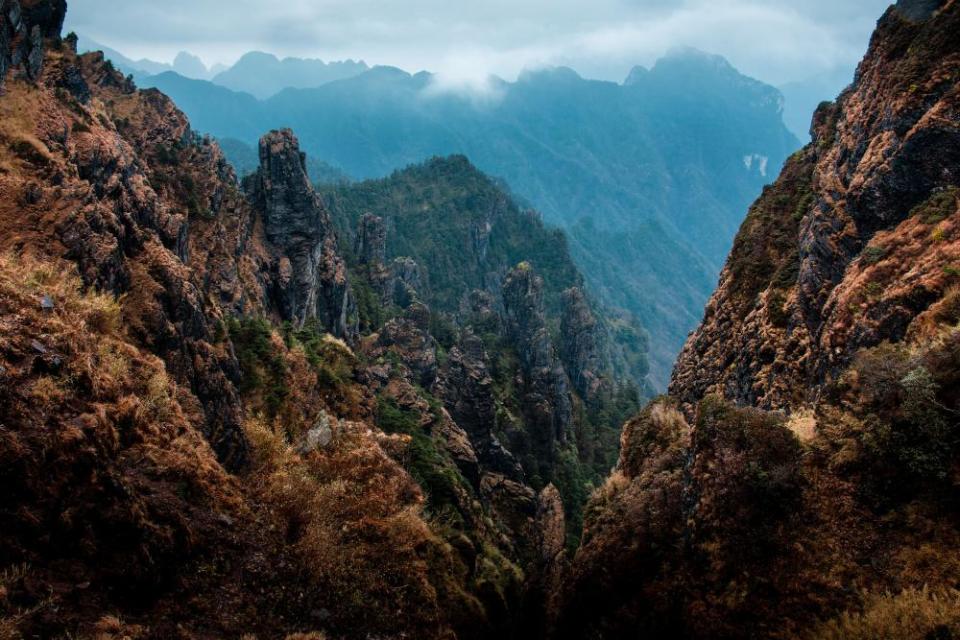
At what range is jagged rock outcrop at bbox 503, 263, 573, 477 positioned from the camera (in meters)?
73.7

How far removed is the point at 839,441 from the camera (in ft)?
39.7

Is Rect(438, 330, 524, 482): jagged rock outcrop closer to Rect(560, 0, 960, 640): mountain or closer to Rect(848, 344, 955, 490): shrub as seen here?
Rect(560, 0, 960, 640): mountain

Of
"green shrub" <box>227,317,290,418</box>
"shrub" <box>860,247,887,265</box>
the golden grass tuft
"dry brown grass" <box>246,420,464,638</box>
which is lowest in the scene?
"dry brown grass" <box>246,420,464,638</box>

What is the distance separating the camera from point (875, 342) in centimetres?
1527

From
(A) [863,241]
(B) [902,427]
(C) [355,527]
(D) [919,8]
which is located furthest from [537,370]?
(B) [902,427]

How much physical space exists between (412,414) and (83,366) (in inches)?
1304

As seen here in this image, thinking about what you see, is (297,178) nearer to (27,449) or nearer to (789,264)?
(789,264)

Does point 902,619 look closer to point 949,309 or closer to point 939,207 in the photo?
point 949,309

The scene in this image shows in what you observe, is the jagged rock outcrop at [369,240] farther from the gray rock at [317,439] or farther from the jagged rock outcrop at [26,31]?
the gray rock at [317,439]

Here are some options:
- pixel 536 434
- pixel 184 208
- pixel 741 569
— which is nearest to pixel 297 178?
pixel 184 208

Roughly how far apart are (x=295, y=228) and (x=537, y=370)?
44.2 m

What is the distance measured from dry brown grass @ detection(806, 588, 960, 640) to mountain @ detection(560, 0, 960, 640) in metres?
0.03

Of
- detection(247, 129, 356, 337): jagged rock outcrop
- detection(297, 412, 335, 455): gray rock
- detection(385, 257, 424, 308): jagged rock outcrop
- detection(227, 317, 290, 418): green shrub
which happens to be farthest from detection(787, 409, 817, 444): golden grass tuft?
detection(385, 257, 424, 308): jagged rock outcrop

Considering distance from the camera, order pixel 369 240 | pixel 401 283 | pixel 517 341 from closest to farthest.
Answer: pixel 517 341
pixel 369 240
pixel 401 283
